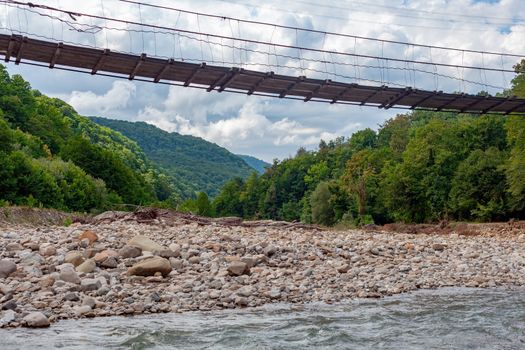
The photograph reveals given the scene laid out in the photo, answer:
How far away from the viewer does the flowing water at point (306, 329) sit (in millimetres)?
10719

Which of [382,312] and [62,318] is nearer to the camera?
[62,318]

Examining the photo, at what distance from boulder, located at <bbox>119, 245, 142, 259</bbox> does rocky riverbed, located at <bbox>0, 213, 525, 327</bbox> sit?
1.0 inches

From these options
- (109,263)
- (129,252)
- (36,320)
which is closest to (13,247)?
(109,263)

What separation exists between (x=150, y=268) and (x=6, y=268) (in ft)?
10.9

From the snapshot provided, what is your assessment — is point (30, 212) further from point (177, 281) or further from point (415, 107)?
point (415, 107)

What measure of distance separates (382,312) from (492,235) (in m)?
24.3

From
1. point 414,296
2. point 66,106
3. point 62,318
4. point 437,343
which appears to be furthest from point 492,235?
point 66,106

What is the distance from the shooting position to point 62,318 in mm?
12086

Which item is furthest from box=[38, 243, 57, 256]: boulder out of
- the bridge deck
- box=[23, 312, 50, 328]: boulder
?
the bridge deck

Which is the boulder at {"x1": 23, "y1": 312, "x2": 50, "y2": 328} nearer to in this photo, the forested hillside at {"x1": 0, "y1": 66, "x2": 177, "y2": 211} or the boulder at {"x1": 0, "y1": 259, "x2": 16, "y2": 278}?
the boulder at {"x1": 0, "y1": 259, "x2": 16, "y2": 278}

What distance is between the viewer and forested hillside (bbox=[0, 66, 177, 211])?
42.8 meters

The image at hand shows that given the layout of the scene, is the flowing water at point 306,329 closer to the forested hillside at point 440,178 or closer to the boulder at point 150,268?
the boulder at point 150,268

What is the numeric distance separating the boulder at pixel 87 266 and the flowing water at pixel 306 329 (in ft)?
9.58

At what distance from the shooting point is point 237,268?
15.8m
